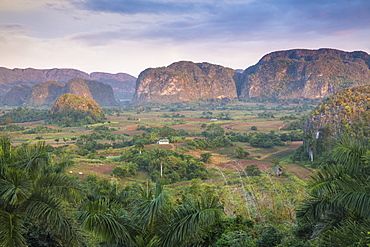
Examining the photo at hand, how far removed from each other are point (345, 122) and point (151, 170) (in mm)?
19625

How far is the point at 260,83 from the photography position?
170 metres

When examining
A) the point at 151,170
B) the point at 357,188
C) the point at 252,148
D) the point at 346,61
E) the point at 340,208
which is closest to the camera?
the point at 357,188

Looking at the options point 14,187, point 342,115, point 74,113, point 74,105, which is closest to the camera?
point 14,187

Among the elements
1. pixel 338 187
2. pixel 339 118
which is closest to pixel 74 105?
pixel 339 118

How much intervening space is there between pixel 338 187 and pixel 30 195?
4.59 metres

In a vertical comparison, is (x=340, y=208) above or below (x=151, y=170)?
above

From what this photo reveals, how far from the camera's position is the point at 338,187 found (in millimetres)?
4477

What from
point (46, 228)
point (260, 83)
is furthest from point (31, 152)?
point (260, 83)

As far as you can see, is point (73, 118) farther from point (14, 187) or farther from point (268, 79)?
point (268, 79)

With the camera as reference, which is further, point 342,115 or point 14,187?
point 342,115

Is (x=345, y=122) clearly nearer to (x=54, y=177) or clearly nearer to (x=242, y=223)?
(x=242, y=223)

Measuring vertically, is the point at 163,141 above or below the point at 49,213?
below

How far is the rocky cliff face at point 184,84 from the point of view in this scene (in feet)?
544

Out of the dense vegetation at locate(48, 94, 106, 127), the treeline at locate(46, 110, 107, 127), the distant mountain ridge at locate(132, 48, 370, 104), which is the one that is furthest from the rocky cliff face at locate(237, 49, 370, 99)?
the treeline at locate(46, 110, 107, 127)
